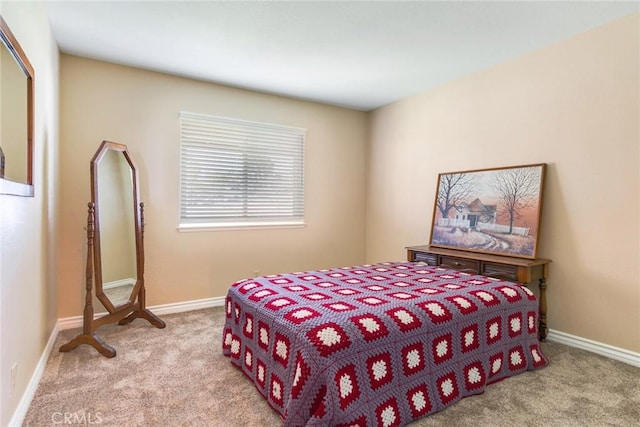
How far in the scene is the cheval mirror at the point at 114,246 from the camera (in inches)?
102

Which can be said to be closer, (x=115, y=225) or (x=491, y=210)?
(x=115, y=225)

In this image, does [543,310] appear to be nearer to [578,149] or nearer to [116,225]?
[578,149]

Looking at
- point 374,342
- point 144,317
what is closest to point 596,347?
point 374,342

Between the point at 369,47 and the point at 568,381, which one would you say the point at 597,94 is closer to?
the point at 369,47

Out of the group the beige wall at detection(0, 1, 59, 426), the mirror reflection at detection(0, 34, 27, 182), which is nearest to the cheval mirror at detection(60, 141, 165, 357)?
the beige wall at detection(0, 1, 59, 426)

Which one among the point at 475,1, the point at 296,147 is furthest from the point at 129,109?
the point at 475,1

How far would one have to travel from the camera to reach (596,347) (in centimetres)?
260

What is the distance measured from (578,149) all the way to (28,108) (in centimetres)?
366

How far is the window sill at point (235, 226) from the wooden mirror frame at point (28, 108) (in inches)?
65.8

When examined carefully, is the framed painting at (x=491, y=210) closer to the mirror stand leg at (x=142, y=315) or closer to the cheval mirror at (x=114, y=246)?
the mirror stand leg at (x=142, y=315)

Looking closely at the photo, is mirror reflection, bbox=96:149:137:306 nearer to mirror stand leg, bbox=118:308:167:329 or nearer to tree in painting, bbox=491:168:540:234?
mirror stand leg, bbox=118:308:167:329

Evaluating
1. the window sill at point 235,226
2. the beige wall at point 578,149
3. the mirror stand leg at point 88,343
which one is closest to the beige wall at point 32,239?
the mirror stand leg at point 88,343

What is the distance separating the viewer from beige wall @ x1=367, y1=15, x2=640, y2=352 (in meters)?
2.46

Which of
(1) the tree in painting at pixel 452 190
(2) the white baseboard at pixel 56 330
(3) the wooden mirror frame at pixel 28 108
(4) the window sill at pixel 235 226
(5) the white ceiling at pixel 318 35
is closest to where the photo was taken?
(3) the wooden mirror frame at pixel 28 108
